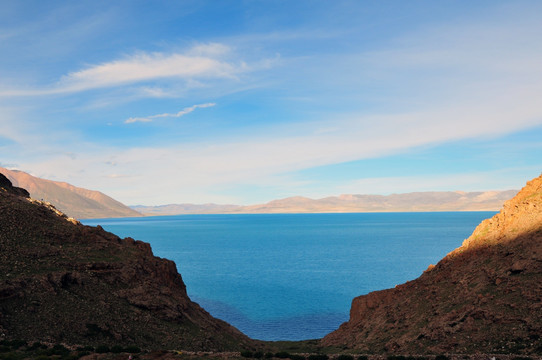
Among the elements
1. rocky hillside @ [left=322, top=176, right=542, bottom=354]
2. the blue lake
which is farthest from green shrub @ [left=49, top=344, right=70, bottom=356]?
the blue lake

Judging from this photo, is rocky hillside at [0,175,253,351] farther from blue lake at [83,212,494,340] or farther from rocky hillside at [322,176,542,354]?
blue lake at [83,212,494,340]

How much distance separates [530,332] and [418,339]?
1166 cm

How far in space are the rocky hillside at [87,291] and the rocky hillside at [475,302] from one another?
19.4m

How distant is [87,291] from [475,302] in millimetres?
44277

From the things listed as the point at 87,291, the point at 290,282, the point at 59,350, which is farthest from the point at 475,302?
the point at 290,282

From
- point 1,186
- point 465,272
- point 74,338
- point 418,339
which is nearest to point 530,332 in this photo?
point 418,339

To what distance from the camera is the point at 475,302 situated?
42938mm

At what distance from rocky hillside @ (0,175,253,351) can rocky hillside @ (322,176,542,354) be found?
19.4m

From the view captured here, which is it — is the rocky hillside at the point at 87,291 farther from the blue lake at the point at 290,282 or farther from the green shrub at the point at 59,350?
the blue lake at the point at 290,282

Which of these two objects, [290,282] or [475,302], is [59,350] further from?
[290,282]

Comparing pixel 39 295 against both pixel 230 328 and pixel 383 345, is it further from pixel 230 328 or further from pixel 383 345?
pixel 383 345

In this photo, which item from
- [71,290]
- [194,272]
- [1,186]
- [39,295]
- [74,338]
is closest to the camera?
[74,338]

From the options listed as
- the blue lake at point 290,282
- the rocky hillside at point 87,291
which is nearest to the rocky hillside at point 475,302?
the rocky hillside at point 87,291

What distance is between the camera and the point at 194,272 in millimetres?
145500
